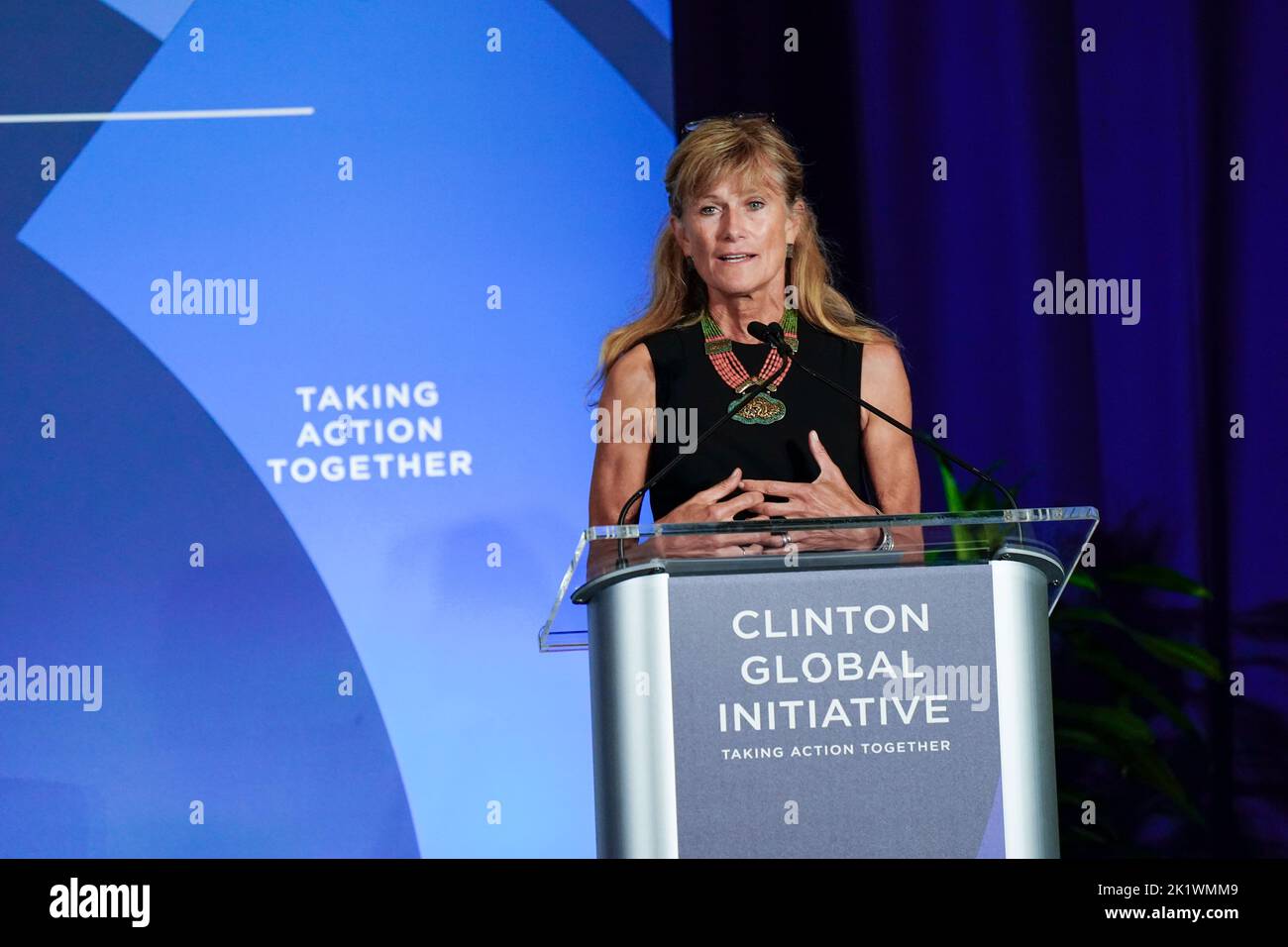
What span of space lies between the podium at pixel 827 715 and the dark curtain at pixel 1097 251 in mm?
1821

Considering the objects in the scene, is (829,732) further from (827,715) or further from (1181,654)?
(1181,654)

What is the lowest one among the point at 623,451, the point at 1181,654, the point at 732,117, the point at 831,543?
the point at 1181,654

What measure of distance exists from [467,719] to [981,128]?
A: 1874mm

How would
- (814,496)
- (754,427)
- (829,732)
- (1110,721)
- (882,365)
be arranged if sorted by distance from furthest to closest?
(1110,721) < (882,365) < (754,427) < (814,496) < (829,732)

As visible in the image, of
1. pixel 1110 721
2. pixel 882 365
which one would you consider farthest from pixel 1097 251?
pixel 1110 721

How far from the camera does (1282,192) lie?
3.41m

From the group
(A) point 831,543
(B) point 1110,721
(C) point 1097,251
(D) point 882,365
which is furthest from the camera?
(C) point 1097,251

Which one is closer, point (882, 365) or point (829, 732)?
point (829, 732)

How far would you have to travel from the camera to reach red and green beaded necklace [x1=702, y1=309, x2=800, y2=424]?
117 inches

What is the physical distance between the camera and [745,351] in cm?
304

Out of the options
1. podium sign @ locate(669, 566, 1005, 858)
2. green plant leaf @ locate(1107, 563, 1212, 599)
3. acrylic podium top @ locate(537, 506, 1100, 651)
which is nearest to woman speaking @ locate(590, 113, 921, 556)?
green plant leaf @ locate(1107, 563, 1212, 599)

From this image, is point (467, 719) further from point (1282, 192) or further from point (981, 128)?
point (1282, 192)

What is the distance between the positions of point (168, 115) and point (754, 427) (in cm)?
169
